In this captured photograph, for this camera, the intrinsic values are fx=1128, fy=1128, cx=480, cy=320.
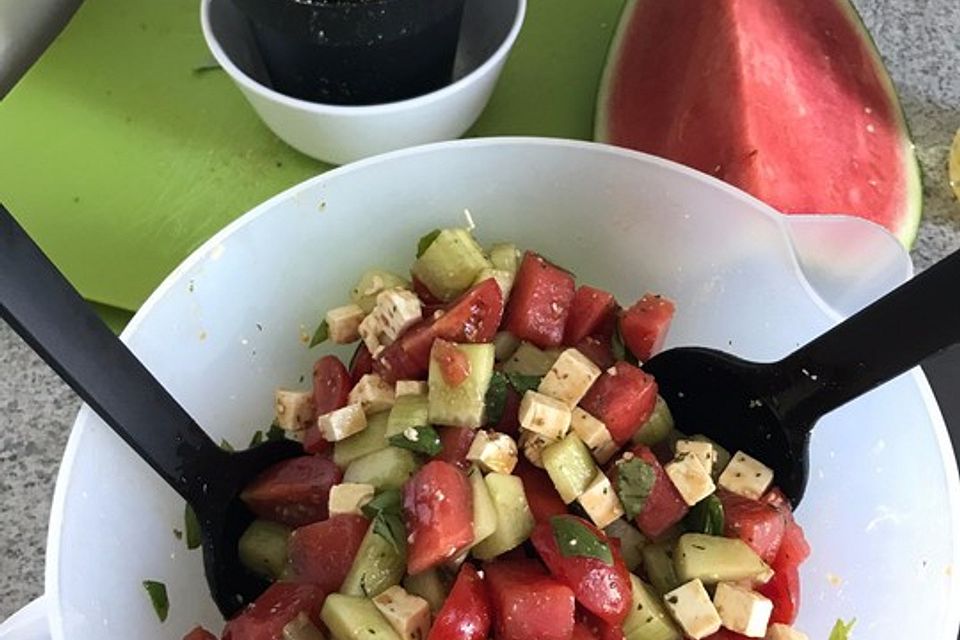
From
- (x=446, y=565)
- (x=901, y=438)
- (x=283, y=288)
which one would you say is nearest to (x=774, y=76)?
(x=901, y=438)

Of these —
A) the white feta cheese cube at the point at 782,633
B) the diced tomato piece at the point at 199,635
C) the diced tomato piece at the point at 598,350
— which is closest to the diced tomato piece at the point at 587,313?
the diced tomato piece at the point at 598,350

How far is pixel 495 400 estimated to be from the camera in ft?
3.23

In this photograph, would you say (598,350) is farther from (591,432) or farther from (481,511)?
(481,511)

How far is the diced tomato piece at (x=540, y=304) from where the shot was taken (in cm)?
103

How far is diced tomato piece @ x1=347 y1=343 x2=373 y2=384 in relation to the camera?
3.53 ft

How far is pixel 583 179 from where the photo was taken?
1100 mm

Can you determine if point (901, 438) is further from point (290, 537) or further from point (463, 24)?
point (463, 24)

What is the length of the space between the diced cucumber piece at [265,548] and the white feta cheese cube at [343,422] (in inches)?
3.9

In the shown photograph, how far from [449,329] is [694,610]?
31 cm

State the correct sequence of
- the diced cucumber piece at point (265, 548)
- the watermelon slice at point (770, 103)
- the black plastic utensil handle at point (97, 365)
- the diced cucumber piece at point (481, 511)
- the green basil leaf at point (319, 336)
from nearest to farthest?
1. the black plastic utensil handle at point (97, 365)
2. the diced cucumber piece at point (481, 511)
3. the diced cucumber piece at point (265, 548)
4. the green basil leaf at point (319, 336)
5. the watermelon slice at point (770, 103)

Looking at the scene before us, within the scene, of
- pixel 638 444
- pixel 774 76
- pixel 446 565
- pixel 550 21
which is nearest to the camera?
pixel 446 565

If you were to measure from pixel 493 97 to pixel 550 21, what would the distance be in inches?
5.8

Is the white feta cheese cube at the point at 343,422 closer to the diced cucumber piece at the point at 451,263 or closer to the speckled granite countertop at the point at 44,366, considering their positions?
the diced cucumber piece at the point at 451,263

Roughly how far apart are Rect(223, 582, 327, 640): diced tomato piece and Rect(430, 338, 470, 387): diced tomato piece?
0.68 feet
